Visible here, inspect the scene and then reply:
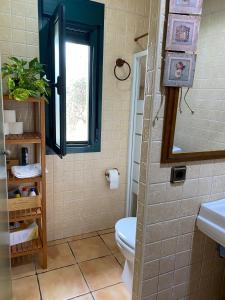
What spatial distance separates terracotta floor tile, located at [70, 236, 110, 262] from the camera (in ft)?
6.78

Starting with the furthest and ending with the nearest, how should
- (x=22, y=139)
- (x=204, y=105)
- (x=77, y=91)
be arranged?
(x=77, y=91), (x=22, y=139), (x=204, y=105)

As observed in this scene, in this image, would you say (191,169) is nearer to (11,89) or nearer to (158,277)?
(158,277)

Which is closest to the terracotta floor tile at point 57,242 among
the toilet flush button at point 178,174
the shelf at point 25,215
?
the shelf at point 25,215

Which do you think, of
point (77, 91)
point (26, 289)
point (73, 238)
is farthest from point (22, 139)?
point (73, 238)

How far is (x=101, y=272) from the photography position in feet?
6.15

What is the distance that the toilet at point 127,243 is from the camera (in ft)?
5.01

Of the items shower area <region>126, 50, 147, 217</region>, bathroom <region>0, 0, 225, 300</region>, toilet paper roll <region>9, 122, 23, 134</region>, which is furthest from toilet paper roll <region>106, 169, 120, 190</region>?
toilet paper roll <region>9, 122, 23, 134</region>

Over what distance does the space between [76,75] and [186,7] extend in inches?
53.7

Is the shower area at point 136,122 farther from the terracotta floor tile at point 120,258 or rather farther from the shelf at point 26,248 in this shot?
the shelf at point 26,248

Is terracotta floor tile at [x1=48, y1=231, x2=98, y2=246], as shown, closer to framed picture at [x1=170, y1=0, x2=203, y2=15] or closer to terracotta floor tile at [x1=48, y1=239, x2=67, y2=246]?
terracotta floor tile at [x1=48, y1=239, x2=67, y2=246]

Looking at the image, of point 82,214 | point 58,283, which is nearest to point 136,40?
point 82,214

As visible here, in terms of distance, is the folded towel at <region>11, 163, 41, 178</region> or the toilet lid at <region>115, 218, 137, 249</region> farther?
the folded towel at <region>11, 163, 41, 178</region>

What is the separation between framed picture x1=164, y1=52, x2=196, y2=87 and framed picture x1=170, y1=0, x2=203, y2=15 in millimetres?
162

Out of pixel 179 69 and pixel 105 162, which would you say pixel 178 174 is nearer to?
pixel 179 69
